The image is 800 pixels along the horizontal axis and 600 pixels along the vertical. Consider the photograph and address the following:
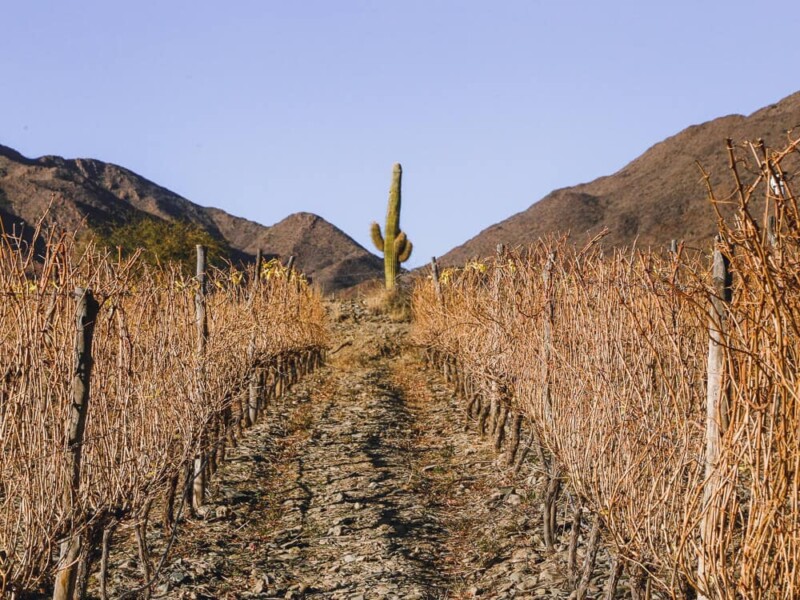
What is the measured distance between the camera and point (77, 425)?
233 inches

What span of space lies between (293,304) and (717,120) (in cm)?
4693

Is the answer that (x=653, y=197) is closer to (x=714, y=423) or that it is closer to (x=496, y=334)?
(x=496, y=334)

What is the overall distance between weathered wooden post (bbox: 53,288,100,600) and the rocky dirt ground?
7.05 feet

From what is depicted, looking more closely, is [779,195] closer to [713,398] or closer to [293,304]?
[713,398]

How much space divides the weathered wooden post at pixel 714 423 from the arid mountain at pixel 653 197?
1501 inches

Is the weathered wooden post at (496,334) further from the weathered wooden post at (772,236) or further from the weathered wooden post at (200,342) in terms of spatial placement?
the weathered wooden post at (200,342)

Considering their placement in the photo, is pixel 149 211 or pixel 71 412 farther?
pixel 149 211

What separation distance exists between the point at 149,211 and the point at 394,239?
4593cm

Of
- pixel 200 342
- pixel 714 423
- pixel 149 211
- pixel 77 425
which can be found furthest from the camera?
pixel 149 211

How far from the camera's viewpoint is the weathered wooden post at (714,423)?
415 cm

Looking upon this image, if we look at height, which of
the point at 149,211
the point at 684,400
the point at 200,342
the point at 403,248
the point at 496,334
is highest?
the point at 149,211

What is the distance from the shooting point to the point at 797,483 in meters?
3.59

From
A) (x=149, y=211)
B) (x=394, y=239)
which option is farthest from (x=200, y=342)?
(x=149, y=211)

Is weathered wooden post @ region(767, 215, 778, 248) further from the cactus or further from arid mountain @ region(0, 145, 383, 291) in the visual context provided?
arid mountain @ region(0, 145, 383, 291)
